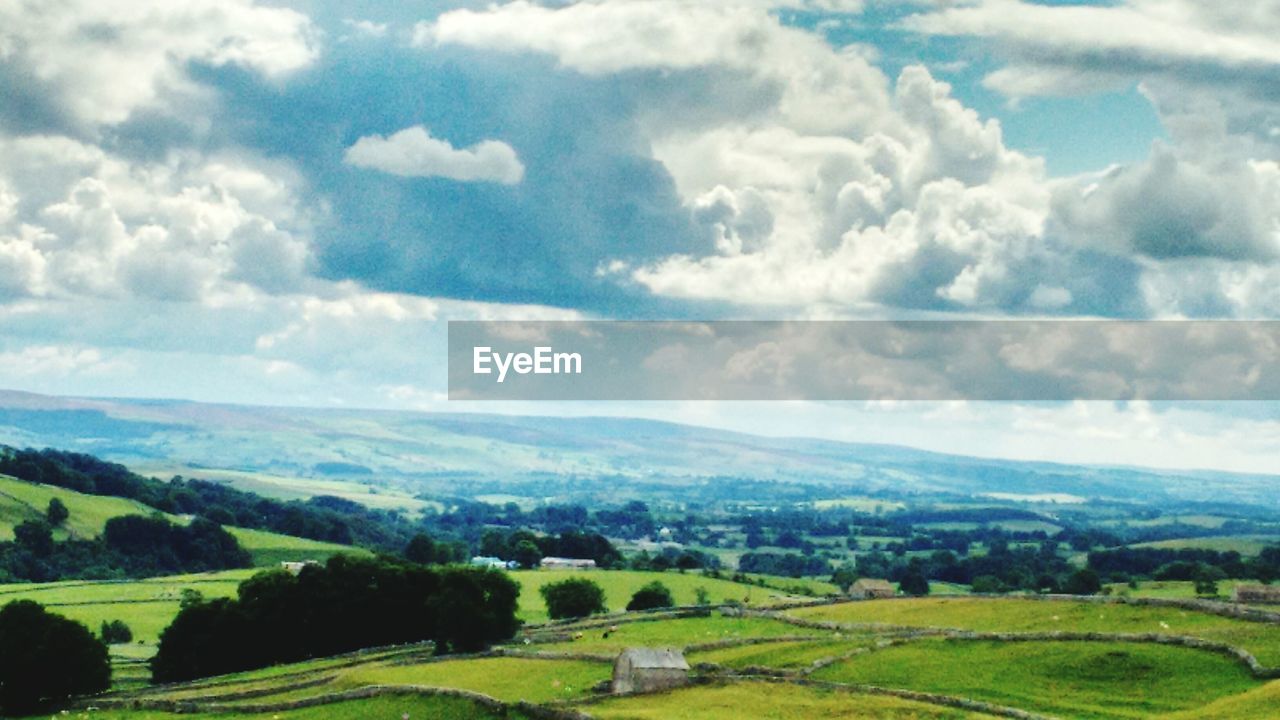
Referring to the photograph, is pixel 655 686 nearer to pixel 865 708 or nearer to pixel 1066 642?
pixel 865 708

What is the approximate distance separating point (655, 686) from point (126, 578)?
141 metres

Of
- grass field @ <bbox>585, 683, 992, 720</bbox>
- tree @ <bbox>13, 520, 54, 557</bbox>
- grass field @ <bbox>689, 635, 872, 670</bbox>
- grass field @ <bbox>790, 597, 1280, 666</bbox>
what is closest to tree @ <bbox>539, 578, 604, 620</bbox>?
grass field @ <bbox>790, 597, 1280, 666</bbox>

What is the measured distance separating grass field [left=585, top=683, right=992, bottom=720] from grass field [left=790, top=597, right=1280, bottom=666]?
1893 cm

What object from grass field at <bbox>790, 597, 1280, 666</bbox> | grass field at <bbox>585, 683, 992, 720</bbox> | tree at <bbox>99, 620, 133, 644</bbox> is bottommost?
tree at <bbox>99, 620, 133, 644</bbox>

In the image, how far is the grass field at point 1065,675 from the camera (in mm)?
62344

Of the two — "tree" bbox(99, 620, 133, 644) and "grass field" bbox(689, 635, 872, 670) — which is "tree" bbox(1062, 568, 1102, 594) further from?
"tree" bbox(99, 620, 133, 644)

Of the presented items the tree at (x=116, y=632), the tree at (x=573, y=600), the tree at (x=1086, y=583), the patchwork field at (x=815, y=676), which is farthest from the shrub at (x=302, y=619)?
the tree at (x=1086, y=583)

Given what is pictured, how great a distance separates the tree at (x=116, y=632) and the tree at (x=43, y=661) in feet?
119

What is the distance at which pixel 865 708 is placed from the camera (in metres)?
58.2

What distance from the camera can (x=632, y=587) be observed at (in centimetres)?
16112

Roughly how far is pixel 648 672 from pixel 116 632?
3271 inches

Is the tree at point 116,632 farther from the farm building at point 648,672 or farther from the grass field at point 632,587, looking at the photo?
the farm building at point 648,672

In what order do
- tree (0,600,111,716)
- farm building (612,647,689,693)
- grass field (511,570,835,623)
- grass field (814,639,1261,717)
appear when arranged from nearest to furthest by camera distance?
grass field (814,639,1261,717) → farm building (612,647,689,693) → tree (0,600,111,716) → grass field (511,570,835,623)

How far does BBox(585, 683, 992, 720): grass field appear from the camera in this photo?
56844mm
